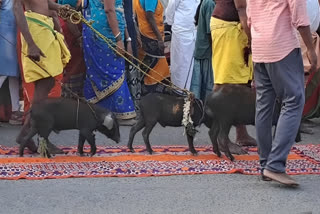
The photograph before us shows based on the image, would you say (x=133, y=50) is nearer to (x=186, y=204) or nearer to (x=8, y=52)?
(x=8, y=52)

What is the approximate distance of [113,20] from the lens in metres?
7.35

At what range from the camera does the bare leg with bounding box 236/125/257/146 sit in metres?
6.80

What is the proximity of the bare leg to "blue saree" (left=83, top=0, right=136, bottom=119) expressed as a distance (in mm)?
1565

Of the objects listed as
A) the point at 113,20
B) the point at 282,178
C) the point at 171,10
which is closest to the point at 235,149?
the point at 282,178

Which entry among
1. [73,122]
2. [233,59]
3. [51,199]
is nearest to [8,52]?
[73,122]

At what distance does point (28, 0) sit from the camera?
614cm

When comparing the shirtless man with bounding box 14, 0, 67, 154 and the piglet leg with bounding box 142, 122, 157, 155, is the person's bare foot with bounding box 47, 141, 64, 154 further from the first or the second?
the piglet leg with bounding box 142, 122, 157, 155

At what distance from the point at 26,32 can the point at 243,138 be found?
89.8 inches

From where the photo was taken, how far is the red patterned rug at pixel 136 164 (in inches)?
223

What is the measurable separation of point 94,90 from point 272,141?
3086 millimetres

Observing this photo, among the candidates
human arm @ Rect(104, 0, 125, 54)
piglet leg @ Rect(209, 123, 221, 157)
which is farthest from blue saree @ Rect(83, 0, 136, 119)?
piglet leg @ Rect(209, 123, 221, 157)

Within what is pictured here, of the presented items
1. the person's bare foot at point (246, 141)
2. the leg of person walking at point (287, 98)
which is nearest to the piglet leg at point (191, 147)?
the person's bare foot at point (246, 141)

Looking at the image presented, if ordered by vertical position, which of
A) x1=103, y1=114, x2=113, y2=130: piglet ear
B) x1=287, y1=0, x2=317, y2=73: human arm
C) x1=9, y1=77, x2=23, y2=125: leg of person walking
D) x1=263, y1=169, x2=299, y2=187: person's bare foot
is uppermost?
x1=287, y1=0, x2=317, y2=73: human arm

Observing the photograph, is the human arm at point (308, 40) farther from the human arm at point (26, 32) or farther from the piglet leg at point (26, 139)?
the piglet leg at point (26, 139)
